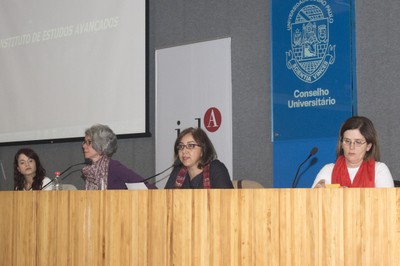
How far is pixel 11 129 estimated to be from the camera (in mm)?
6723

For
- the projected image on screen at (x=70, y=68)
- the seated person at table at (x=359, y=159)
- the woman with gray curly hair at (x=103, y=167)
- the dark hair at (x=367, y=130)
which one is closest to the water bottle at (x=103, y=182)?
the woman with gray curly hair at (x=103, y=167)

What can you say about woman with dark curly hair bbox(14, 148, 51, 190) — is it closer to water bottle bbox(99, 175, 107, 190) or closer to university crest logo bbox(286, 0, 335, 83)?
water bottle bbox(99, 175, 107, 190)

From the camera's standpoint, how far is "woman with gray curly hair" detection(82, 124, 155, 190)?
444 cm

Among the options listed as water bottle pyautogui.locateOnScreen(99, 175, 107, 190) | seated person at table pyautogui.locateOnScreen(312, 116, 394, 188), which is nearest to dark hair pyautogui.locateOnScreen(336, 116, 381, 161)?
seated person at table pyautogui.locateOnScreen(312, 116, 394, 188)

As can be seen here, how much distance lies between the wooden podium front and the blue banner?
2.21m

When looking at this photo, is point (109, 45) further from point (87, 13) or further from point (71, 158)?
point (71, 158)

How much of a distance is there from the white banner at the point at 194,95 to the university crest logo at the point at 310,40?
0.60 m

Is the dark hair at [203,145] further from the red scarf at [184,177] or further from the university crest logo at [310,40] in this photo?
the university crest logo at [310,40]

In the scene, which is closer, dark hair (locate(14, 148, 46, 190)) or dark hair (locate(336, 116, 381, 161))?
dark hair (locate(336, 116, 381, 161))

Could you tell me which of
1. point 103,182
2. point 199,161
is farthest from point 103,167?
point 199,161

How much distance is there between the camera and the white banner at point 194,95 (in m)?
5.36

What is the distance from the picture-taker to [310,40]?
4855mm

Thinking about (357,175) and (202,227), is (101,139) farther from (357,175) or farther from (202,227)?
(202,227)

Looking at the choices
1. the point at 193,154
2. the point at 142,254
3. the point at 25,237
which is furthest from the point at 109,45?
the point at 142,254
